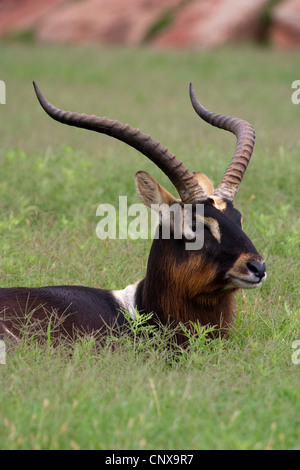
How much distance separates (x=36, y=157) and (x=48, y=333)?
5053mm

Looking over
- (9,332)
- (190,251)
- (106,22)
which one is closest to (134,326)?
(190,251)

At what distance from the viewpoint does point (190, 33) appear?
2655 cm

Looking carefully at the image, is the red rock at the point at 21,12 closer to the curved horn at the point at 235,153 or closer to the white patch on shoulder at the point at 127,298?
the curved horn at the point at 235,153

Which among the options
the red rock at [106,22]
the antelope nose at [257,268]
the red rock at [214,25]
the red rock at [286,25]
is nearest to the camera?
the antelope nose at [257,268]

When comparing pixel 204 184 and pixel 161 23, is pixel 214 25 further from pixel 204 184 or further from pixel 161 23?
pixel 204 184

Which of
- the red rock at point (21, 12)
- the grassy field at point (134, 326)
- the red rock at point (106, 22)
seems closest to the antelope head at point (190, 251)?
the grassy field at point (134, 326)

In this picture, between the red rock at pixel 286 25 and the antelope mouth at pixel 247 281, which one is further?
the red rock at pixel 286 25

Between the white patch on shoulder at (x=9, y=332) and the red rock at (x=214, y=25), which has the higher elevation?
the red rock at (x=214, y=25)

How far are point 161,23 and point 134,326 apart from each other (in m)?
25.0

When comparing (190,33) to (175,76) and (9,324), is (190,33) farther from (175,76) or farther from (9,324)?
(9,324)

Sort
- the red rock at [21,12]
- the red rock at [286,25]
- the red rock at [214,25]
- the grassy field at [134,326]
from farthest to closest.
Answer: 1. the red rock at [21,12]
2. the red rock at [214,25]
3. the red rock at [286,25]
4. the grassy field at [134,326]

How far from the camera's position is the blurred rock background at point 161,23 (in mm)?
25531

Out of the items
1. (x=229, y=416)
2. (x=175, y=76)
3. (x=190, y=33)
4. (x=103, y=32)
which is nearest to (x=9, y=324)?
(x=229, y=416)

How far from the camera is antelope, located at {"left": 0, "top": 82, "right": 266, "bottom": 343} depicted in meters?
4.42
